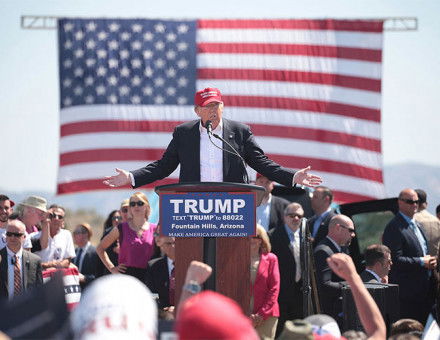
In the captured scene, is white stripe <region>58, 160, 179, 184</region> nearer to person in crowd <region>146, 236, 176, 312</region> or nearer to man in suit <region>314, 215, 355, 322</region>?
man in suit <region>314, 215, 355, 322</region>

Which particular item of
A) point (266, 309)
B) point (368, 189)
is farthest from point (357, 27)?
point (266, 309)

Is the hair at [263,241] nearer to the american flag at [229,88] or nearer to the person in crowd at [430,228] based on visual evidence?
the person in crowd at [430,228]

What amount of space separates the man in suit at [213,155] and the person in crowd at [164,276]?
1.97 metres

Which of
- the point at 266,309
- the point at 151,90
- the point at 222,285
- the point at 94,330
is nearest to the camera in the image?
the point at 94,330

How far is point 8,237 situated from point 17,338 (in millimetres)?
5310

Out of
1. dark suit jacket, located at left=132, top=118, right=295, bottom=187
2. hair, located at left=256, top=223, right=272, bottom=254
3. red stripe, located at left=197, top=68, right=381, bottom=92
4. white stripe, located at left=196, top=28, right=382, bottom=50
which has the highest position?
white stripe, located at left=196, top=28, right=382, bottom=50

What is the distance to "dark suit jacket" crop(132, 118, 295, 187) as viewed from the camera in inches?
245

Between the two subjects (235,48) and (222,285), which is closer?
(222,285)

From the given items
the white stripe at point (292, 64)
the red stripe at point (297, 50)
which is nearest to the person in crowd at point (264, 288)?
the white stripe at point (292, 64)

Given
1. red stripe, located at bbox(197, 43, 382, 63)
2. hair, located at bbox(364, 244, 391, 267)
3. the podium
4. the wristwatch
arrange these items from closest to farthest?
the wristwatch < the podium < hair, located at bbox(364, 244, 391, 267) < red stripe, located at bbox(197, 43, 382, 63)

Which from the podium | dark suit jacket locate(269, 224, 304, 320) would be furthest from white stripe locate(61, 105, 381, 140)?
the podium

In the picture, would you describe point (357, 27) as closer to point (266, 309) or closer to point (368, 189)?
point (368, 189)

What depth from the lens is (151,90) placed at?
16375mm

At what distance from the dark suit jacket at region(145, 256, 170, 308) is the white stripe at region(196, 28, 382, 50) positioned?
8554mm
